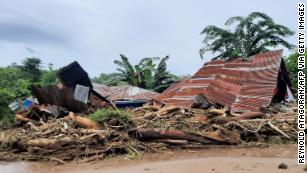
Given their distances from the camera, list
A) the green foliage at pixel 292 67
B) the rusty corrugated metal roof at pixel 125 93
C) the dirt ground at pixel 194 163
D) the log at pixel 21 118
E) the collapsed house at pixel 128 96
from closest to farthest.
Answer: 1. the dirt ground at pixel 194 163
2. the log at pixel 21 118
3. the collapsed house at pixel 128 96
4. the rusty corrugated metal roof at pixel 125 93
5. the green foliage at pixel 292 67

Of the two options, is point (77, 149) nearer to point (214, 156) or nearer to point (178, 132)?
point (178, 132)

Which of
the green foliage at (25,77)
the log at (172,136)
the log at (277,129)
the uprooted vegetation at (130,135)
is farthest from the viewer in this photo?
the green foliage at (25,77)

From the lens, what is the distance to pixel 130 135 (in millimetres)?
12969

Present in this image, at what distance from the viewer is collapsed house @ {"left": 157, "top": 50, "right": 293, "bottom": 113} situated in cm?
1667

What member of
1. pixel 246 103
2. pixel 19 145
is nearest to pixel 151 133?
pixel 19 145

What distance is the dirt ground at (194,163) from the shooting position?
9.01 meters

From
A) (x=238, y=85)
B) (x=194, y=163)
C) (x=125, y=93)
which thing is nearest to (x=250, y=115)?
(x=238, y=85)

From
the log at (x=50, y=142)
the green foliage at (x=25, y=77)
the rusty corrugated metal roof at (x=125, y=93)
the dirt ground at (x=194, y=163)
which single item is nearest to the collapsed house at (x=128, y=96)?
the rusty corrugated metal roof at (x=125, y=93)

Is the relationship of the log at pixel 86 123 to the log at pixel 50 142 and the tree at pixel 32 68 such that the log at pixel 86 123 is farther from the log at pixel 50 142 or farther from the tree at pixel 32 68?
the tree at pixel 32 68

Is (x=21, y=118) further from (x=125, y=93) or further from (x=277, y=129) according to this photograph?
(x=125, y=93)

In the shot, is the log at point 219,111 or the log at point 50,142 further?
the log at point 219,111

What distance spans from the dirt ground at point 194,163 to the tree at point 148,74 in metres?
22.2

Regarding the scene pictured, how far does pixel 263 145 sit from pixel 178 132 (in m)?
2.56

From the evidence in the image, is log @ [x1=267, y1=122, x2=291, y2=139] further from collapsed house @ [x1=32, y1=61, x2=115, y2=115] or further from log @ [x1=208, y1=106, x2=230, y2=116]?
collapsed house @ [x1=32, y1=61, x2=115, y2=115]
